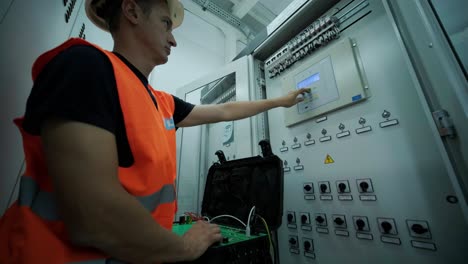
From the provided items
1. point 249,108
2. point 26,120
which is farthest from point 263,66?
point 26,120

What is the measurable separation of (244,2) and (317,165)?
9.36ft

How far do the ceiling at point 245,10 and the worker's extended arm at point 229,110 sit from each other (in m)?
2.35

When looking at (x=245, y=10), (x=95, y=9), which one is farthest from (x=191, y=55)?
(x=95, y=9)

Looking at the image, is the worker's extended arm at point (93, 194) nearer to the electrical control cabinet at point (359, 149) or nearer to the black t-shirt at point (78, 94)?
the black t-shirt at point (78, 94)

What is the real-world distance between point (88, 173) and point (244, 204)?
37.1 inches

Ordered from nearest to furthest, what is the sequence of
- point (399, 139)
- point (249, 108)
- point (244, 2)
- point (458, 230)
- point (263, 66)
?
point (458, 230) → point (399, 139) → point (249, 108) → point (263, 66) → point (244, 2)

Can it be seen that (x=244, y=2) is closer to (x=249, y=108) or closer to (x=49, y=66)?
(x=249, y=108)

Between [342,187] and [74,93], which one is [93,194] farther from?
[342,187]

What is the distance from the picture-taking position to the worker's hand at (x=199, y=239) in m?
0.53

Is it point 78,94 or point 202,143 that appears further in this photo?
point 202,143

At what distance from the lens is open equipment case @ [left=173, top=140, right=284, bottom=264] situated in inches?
28.9

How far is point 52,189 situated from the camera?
0.43 metres

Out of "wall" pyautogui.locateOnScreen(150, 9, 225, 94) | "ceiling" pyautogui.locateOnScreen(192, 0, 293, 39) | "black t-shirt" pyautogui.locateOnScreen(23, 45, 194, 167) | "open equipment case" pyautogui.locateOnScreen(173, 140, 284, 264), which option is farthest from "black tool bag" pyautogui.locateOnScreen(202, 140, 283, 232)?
"ceiling" pyautogui.locateOnScreen(192, 0, 293, 39)

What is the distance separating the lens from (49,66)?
42 cm
